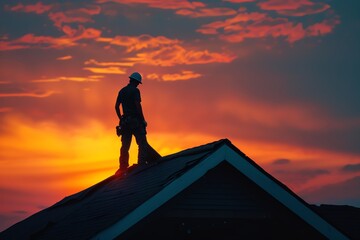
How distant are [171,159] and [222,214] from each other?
94.6 inches

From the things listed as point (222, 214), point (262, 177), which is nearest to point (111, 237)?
point (222, 214)

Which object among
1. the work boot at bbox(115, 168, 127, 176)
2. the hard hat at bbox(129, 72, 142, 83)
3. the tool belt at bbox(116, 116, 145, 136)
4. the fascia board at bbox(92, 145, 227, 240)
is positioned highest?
the hard hat at bbox(129, 72, 142, 83)

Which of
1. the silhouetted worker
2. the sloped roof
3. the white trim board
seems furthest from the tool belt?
the white trim board

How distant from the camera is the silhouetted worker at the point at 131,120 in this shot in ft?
46.6

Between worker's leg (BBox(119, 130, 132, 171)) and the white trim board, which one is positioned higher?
worker's leg (BBox(119, 130, 132, 171))

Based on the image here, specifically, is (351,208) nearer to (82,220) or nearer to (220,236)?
(220,236)

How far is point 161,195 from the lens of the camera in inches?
360

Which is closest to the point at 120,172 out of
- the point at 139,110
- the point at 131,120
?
the point at 131,120

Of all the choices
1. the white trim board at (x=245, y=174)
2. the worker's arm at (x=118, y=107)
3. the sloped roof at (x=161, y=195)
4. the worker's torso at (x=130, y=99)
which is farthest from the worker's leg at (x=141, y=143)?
the white trim board at (x=245, y=174)

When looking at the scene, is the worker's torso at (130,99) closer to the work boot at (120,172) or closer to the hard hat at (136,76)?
the hard hat at (136,76)

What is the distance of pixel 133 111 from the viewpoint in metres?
14.5

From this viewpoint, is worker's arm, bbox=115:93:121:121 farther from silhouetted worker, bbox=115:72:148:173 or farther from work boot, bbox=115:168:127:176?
work boot, bbox=115:168:127:176

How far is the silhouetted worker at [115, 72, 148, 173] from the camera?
1420 centimetres

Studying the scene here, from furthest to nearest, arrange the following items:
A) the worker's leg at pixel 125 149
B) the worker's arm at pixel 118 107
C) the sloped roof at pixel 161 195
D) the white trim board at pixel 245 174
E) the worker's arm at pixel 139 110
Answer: the worker's arm at pixel 118 107, the worker's leg at pixel 125 149, the worker's arm at pixel 139 110, the white trim board at pixel 245 174, the sloped roof at pixel 161 195
